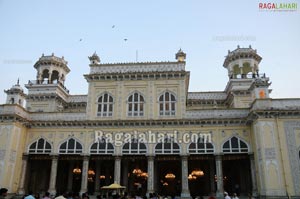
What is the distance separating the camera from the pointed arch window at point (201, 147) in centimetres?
2792

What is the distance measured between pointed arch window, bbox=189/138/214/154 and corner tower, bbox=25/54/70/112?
20.1 m

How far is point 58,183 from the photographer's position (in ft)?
111

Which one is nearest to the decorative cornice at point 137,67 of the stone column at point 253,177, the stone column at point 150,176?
the stone column at point 150,176

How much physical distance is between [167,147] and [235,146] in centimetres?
696

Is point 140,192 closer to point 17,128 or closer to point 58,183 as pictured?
point 58,183

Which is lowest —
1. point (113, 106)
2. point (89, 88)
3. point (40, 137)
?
point (40, 137)

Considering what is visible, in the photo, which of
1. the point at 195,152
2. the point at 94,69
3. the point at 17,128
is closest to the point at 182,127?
the point at 195,152

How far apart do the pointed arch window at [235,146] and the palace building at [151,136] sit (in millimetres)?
98

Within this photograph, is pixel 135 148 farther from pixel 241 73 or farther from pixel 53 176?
pixel 241 73

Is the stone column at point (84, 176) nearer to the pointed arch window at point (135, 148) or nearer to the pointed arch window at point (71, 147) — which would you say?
the pointed arch window at point (71, 147)

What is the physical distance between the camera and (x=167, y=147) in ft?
93.0

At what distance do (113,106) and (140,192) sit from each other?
11061mm

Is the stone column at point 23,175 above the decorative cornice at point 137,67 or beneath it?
beneath

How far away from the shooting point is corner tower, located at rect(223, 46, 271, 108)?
35.1 m
